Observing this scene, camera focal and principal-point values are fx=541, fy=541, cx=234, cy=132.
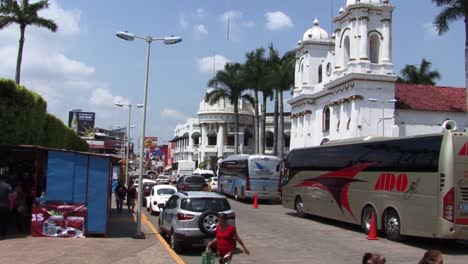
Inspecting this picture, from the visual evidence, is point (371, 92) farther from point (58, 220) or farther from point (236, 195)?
point (58, 220)

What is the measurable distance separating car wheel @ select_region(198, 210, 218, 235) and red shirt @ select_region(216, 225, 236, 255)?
473 centimetres

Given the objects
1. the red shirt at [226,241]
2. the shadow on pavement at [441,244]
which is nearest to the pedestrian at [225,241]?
the red shirt at [226,241]

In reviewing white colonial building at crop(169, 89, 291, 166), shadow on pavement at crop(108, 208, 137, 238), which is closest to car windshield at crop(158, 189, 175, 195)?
shadow on pavement at crop(108, 208, 137, 238)

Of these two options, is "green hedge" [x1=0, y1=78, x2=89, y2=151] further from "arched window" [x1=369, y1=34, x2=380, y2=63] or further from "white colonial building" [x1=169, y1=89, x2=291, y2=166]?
"white colonial building" [x1=169, y1=89, x2=291, y2=166]

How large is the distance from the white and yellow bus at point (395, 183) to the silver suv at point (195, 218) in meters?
5.79

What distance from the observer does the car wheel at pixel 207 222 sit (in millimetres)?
14469

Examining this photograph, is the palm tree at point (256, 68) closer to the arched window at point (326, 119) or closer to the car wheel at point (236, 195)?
the arched window at point (326, 119)

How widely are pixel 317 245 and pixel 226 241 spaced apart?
7851 mm

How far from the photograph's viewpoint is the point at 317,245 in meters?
16.9

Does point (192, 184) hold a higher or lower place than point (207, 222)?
higher

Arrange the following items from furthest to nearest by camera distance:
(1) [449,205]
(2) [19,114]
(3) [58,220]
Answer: (2) [19,114]
(3) [58,220]
(1) [449,205]

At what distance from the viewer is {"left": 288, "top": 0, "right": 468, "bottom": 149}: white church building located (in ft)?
154

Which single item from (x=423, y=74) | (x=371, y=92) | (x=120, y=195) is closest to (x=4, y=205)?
(x=120, y=195)

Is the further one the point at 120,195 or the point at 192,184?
the point at 192,184
